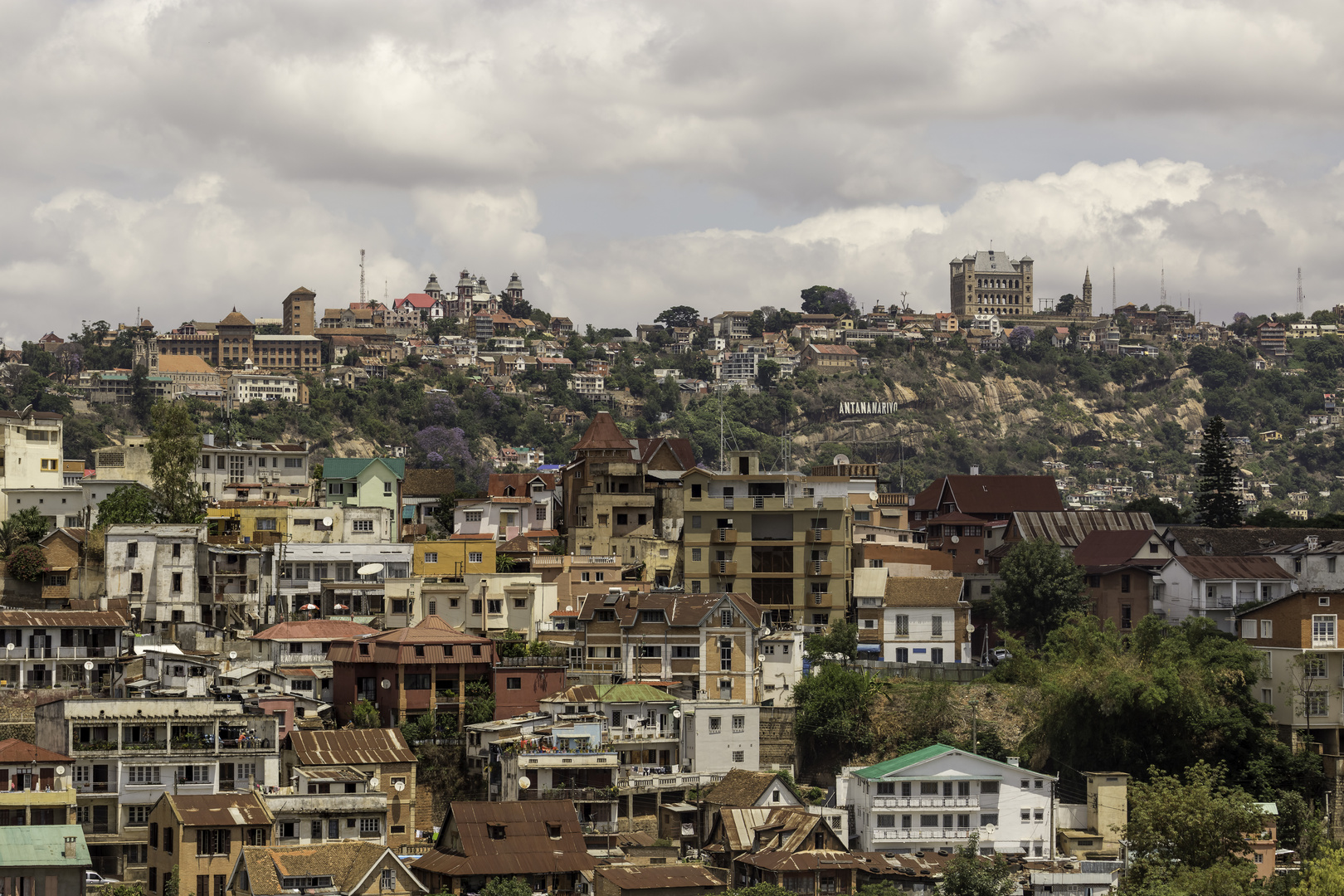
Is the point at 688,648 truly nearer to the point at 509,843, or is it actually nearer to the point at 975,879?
the point at 509,843

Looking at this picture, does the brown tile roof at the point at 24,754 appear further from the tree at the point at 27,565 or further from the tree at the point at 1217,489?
the tree at the point at 1217,489

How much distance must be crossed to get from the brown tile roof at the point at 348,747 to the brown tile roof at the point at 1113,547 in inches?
1576

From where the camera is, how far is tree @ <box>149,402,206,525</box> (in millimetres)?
86688

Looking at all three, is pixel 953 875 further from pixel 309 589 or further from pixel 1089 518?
pixel 1089 518

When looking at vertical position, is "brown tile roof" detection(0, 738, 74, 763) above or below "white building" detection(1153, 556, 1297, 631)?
below

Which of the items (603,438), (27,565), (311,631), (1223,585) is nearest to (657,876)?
(311,631)

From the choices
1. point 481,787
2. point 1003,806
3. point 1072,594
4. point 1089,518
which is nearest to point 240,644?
point 481,787

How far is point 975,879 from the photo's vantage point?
2333 inches

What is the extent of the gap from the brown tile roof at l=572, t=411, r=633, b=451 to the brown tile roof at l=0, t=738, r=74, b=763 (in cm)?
3717

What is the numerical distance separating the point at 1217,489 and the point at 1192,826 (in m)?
52.6

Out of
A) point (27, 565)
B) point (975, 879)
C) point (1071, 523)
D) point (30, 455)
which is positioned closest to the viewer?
point (975, 879)

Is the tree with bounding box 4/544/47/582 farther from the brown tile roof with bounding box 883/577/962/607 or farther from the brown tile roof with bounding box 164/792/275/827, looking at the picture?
the brown tile roof with bounding box 883/577/962/607

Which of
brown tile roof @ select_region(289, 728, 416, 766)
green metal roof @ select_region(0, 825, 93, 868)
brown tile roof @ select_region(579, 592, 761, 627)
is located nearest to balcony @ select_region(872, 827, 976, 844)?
brown tile roof @ select_region(579, 592, 761, 627)

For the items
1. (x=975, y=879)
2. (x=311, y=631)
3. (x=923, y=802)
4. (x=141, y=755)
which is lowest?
(x=975, y=879)
